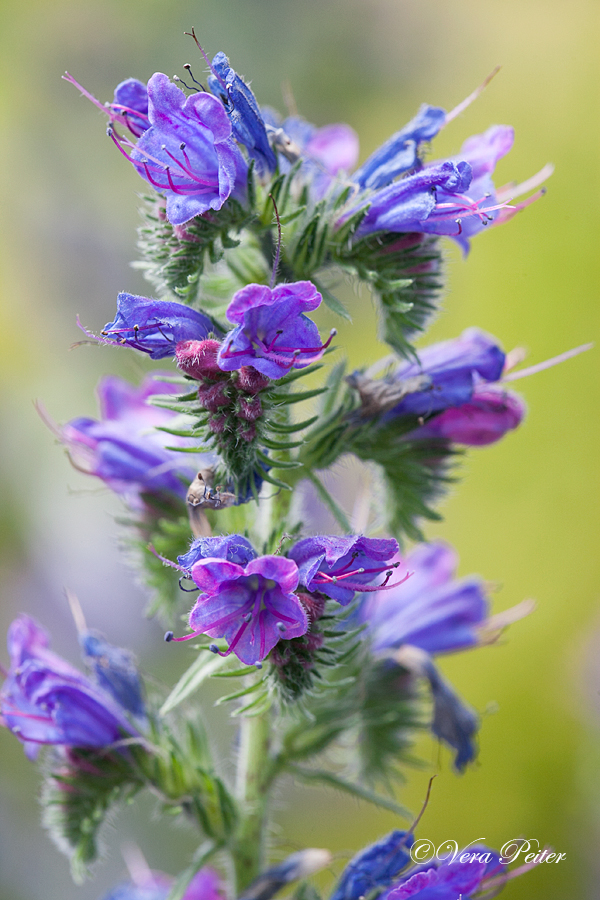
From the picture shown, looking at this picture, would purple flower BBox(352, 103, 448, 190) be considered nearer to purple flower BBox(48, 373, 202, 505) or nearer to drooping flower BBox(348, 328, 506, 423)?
drooping flower BBox(348, 328, 506, 423)

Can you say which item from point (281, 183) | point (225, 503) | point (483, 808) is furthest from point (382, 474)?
point (483, 808)

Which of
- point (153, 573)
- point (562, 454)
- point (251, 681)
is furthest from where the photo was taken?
point (562, 454)

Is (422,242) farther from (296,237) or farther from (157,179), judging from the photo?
(157,179)

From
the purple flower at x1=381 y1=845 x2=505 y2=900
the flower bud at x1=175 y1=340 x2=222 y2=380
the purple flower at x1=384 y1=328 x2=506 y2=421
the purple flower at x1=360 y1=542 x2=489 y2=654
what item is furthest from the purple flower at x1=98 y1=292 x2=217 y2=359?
the purple flower at x1=381 y1=845 x2=505 y2=900

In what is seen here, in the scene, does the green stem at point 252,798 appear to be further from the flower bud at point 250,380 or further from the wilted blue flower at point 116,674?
the flower bud at point 250,380

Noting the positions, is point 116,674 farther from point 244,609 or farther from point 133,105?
point 133,105

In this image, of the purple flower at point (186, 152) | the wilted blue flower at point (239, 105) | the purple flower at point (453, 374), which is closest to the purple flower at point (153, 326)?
the purple flower at point (186, 152)
